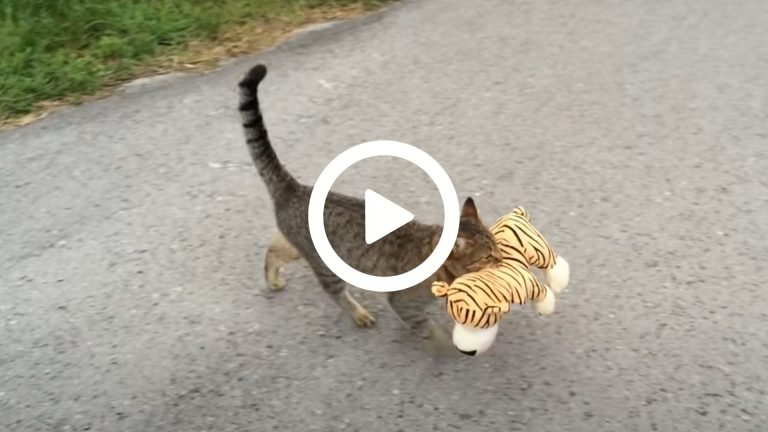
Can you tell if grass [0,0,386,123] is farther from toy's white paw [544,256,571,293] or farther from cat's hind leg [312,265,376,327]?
toy's white paw [544,256,571,293]

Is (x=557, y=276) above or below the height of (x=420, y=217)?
above

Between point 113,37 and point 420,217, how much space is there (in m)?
2.04

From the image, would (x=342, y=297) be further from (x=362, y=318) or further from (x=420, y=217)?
(x=420, y=217)

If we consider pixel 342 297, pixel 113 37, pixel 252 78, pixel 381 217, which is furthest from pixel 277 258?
pixel 113 37

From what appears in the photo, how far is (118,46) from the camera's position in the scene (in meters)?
4.14

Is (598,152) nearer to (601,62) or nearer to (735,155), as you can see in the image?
(735,155)

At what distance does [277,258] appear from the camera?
277 centimetres

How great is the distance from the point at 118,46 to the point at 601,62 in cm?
239

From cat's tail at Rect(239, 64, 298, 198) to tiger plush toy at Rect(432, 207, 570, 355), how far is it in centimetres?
66

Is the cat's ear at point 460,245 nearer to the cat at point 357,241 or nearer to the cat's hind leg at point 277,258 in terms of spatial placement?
the cat at point 357,241

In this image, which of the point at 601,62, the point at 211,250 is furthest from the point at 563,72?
the point at 211,250

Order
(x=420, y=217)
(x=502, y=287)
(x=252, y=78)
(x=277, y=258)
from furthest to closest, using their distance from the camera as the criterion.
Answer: (x=420, y=217)
(x=277, y=258)
(x=252, y=78)
(x=502, y=287)

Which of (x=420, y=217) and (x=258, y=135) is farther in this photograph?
(x=420, y=217)

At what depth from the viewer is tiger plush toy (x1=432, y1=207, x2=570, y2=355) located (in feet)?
7.17
